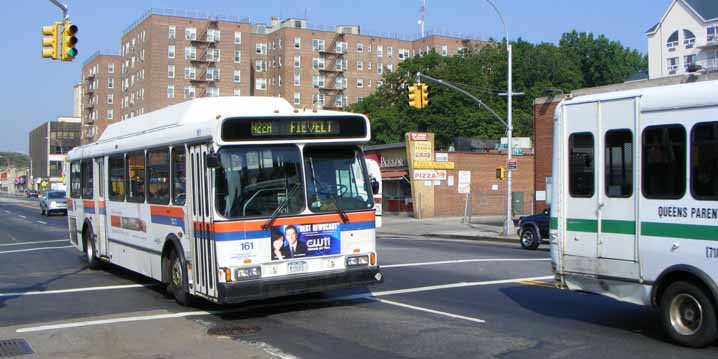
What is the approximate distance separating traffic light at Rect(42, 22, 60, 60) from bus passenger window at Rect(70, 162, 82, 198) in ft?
9.06

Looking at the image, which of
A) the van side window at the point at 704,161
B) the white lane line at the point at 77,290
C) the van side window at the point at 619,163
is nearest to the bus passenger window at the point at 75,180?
the white lane line at the point at 77,290

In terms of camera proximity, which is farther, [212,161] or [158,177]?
[158,177]

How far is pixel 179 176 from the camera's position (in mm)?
11609

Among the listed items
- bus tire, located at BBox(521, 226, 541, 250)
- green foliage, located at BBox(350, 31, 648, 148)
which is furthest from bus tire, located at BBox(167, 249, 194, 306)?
green foliage, located at BBox(350, 31, 648, 148)

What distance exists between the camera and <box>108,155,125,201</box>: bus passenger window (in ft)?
47.7

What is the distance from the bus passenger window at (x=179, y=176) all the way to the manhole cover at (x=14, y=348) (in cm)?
306

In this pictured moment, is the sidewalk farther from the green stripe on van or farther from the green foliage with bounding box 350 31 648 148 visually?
the green foliage with bounding box 350 31 648 148

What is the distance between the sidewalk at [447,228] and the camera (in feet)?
108

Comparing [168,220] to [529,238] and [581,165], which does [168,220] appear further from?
[529,238]

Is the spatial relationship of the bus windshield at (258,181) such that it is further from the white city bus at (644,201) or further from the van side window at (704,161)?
the van side window at (704,161)

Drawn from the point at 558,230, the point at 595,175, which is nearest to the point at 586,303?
the point at 558,230

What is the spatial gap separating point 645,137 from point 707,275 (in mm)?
1772

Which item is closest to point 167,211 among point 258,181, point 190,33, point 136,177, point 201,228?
point 201,228

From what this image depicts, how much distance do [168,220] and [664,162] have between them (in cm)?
749
